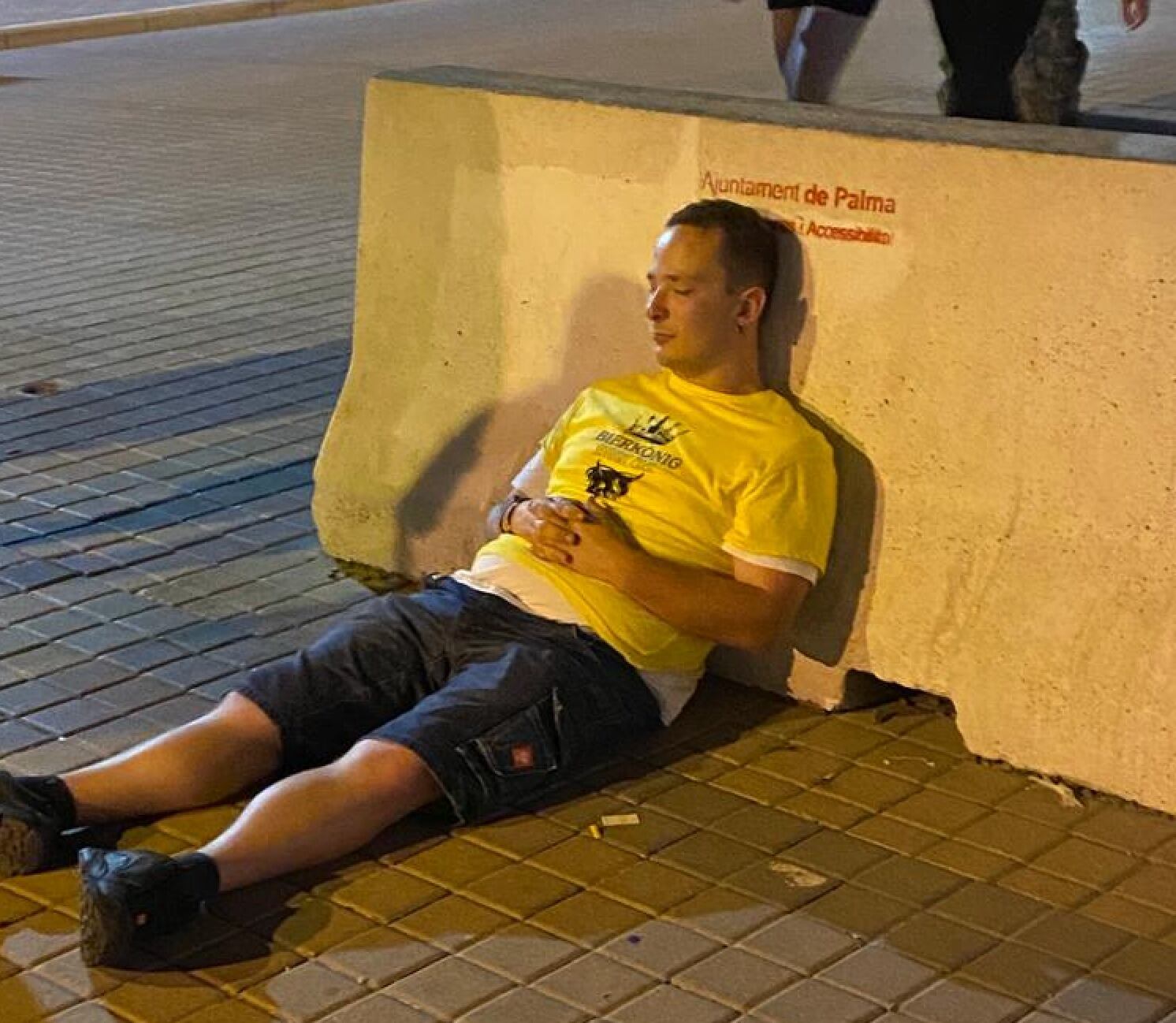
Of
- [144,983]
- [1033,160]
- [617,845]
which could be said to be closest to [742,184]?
[1033,160]

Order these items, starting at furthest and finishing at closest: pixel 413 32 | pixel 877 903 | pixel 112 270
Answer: pixel 413 32 < pixel 112 270 < pixel 877 903

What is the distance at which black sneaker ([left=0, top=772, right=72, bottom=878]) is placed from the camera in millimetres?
3541

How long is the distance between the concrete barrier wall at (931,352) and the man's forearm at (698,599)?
1.08 ft

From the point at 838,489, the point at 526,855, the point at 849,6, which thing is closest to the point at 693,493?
the point at 838,489

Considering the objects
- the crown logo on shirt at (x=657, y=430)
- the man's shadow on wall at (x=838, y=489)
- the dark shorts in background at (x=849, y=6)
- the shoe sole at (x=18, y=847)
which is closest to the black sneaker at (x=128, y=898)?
the shoe sole at (x=18, y=847)

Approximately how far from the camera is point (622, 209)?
14.3 ft

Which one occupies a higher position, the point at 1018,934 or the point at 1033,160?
the point at 1033,160

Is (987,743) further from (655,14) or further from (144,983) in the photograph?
(655,14)

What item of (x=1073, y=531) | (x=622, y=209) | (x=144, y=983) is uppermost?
(x=622, y=209)

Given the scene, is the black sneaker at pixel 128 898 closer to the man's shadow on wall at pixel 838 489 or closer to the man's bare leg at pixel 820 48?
the man's shadow on wall at pixel 838 489

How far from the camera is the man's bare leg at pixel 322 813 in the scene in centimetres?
345

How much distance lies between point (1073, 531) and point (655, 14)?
1399 cm

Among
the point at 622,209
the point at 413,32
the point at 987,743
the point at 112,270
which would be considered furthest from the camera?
the point at 413,32

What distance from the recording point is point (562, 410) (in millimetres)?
4566
